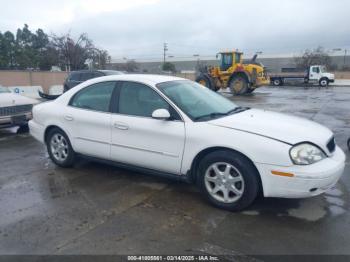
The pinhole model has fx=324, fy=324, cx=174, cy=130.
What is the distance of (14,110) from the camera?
786 cm

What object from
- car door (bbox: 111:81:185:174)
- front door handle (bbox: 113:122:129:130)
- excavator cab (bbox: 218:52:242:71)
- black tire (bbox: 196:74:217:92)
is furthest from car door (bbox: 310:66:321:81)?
front door handle (bbox: 113:122:129:130)

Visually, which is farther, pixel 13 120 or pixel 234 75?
pixel 234 75

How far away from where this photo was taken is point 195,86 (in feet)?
16.1

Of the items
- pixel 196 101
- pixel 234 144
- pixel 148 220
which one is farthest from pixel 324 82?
pixel 148 220

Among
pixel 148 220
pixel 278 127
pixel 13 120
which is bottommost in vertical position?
pixel 148 220

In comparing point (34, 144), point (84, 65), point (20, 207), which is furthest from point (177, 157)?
point (84, 65)

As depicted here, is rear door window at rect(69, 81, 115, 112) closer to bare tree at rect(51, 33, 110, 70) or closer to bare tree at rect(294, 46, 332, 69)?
bare tree at rect(51, 33, 110, 70)

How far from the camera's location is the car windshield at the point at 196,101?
13.5ft

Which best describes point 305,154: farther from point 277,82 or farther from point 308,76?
point 277,82

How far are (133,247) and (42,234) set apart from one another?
3.22 ft

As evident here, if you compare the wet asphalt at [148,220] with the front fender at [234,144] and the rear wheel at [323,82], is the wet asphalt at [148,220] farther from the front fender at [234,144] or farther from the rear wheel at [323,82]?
the rear wheel at [323,82]

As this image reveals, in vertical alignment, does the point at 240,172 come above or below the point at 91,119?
below

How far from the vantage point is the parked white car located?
25.1 feet

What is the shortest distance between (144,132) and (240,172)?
1.36m
